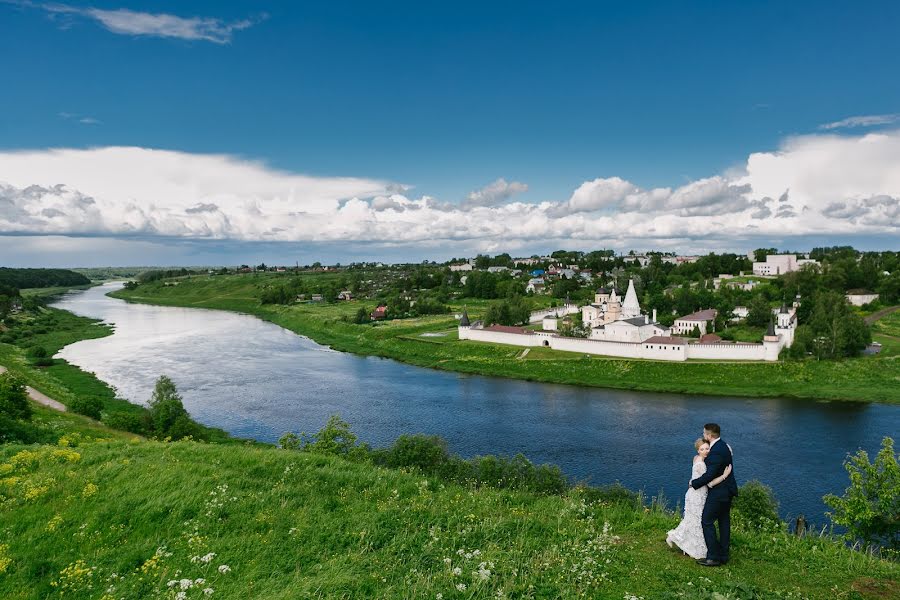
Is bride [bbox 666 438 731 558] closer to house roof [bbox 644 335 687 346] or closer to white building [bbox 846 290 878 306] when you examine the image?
house roof [bbox 644 335 687 346]

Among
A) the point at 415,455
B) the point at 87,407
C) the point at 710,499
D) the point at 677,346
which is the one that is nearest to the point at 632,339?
the point at 677,346

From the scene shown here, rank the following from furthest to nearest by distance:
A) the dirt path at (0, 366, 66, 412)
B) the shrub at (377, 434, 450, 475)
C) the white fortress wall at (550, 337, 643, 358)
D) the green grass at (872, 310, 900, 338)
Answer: the green grass at (872, 310, 900, 338)
the white fortress wall at (550, 337, 643, 358)
the dirt path at (0, 366, 66, 412)
the shrub at (377, 434, 450, 475)

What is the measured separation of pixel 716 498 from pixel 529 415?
25.9 metres

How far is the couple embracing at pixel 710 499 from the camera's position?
260 inches

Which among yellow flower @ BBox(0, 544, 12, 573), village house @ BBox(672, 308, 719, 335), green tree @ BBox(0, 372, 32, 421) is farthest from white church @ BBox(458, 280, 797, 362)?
yellow flower @ BBox(0, 544, 12, 573)

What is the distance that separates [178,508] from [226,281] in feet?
460

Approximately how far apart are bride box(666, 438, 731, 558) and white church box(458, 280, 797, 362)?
39.5m

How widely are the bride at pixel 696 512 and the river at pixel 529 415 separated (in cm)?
1346

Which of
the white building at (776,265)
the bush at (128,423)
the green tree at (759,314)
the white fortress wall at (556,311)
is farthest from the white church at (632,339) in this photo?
the white building at (776,265)

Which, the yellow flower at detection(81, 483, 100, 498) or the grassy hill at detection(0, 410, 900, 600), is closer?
the grassy hill at detection(0, 410, 900, 600)

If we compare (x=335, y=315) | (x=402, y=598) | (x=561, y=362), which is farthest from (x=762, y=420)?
(x=335, y=315)

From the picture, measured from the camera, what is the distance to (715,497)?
6.62 meters

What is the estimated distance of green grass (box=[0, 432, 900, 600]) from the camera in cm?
596

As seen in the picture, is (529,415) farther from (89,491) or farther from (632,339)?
(89,491)
